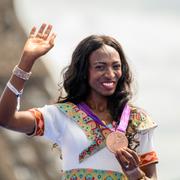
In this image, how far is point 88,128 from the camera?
544 centimetres

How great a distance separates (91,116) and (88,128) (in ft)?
0.26

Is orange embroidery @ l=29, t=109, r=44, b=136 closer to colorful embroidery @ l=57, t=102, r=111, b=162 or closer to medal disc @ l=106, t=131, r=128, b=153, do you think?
colorful embroidery @ l=57, t=102, r=111, b=162

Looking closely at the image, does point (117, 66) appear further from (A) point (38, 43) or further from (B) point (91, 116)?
(A) point (38, 43)

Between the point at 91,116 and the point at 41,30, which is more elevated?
the point at 41,30

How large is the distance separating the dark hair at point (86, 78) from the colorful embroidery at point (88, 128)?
10 centimetres

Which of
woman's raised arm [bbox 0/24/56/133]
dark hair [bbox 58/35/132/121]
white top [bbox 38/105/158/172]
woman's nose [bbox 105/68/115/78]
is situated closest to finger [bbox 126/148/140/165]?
white top [bbox 38/105/158/172]

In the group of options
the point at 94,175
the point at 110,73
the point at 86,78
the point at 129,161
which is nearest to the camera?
the point at 129,161

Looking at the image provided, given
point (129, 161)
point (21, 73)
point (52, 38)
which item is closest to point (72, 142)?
point (129, 161)

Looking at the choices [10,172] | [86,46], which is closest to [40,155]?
[10,172]

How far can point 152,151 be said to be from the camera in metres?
5.54

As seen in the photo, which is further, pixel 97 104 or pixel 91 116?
pixel 97 104

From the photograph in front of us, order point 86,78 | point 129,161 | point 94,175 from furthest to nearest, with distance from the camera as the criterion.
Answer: point 86,78 < point 94,175 < point 129,161

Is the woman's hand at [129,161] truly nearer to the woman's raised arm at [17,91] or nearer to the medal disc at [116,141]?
the medal disc at [116,141]

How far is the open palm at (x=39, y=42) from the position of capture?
527 centimetres
